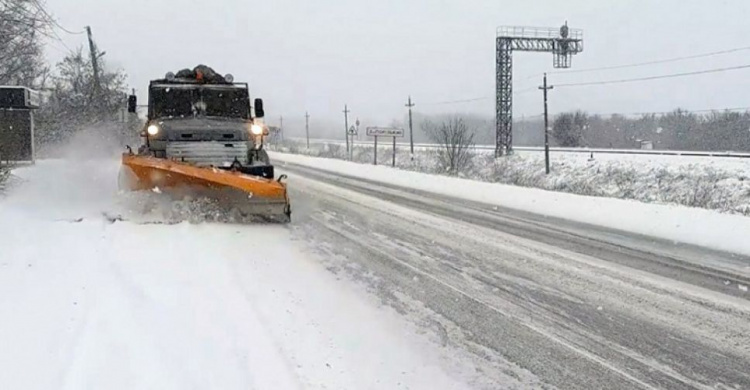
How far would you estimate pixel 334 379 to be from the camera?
11.9ft

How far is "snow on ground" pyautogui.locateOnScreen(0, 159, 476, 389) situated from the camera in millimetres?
3564

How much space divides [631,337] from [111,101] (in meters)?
34.5

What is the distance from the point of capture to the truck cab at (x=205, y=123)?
33.9 feet

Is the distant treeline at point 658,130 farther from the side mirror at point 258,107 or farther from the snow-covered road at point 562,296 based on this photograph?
the snow-covered road at point 562,296

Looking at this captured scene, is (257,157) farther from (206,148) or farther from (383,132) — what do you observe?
(383,132)

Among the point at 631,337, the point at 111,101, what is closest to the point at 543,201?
the point at 631,337

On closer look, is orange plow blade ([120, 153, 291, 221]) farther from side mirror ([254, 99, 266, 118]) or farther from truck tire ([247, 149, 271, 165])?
side mirror ([254, 99, 266, 118])

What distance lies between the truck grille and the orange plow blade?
3.19 feet

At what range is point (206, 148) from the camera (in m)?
10.3

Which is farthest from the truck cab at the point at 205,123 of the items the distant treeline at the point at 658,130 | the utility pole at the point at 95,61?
the distant treeline at the point at 658,130

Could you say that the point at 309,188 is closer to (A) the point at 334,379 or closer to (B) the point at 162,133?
(B) the point at 162,133

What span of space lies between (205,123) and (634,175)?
72.2 ft

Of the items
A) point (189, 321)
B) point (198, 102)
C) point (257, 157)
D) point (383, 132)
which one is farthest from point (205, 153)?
point (383, 132)

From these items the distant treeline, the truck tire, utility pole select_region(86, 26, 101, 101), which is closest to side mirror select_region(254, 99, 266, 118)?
the truck tire
